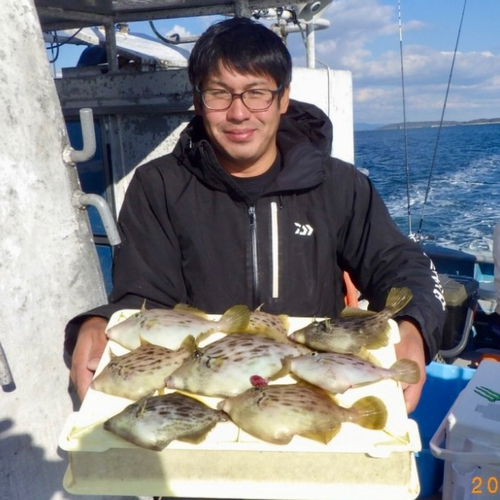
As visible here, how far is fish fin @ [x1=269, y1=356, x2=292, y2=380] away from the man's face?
0.95 metres

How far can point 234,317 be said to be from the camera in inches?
83.7

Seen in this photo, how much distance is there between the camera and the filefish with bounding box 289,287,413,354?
201 cm

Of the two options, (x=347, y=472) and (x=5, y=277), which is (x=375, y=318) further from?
(x=5, y=277)

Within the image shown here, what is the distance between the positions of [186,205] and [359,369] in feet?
3.53

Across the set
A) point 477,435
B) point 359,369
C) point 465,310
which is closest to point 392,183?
point 465,310

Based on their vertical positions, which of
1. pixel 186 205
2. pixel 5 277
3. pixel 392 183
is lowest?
pixel 392 183

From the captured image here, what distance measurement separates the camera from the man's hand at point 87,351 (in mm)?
2104

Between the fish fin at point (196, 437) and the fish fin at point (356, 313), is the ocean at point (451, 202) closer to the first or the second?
the fish fin at point (356, 313)

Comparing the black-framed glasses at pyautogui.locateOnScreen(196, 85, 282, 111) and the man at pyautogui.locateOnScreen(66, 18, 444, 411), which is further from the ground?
the black-framed glasses at pyautogui.locateOnScreen(196, 85, 282, 111)

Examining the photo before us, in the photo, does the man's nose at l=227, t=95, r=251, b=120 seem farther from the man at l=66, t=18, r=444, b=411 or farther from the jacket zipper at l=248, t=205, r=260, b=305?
the jacket zipper at l=248, t=205, r=260, b=305

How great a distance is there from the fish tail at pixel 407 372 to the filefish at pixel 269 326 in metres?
0.40

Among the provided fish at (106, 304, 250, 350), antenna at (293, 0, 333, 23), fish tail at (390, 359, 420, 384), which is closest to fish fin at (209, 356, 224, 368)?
fish at (106, 304, 250, 350)

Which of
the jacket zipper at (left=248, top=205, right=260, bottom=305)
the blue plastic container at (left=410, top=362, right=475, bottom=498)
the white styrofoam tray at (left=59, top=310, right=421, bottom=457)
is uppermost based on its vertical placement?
the jacket zipper at (left=248, top=205, right=260, bottom=305)

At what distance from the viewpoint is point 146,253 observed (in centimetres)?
249
